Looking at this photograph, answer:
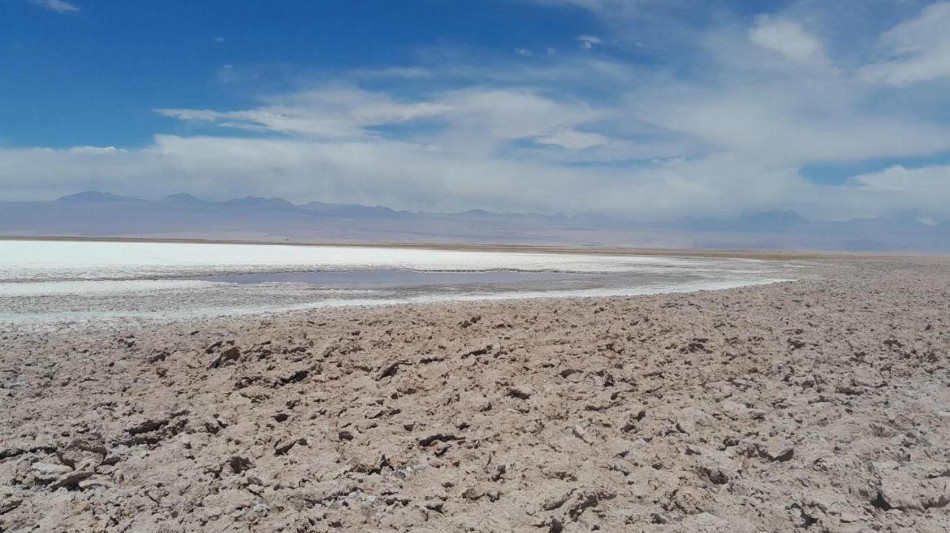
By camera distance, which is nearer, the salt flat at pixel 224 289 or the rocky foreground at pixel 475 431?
the rocky foreground at pixel 475 431

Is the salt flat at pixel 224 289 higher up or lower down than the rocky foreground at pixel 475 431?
higher up

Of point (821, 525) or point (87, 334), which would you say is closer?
point (821, 525)

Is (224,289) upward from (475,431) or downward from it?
upward

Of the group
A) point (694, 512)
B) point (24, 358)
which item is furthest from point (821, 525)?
point (24, 358)

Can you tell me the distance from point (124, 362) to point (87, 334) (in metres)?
3.00

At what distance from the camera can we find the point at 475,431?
18.9ft

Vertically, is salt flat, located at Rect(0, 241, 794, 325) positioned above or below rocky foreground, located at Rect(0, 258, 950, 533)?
above

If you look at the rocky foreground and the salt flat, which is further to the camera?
the salt flat

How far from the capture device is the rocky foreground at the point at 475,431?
4441 millimetres

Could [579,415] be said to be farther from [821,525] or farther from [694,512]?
[821,525]

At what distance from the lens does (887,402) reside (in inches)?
255

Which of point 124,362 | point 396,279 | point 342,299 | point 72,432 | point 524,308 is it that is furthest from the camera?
point 396,279

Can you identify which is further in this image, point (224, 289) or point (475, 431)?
point (224, 289)

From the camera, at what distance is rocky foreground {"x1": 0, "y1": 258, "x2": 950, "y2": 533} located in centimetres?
444
